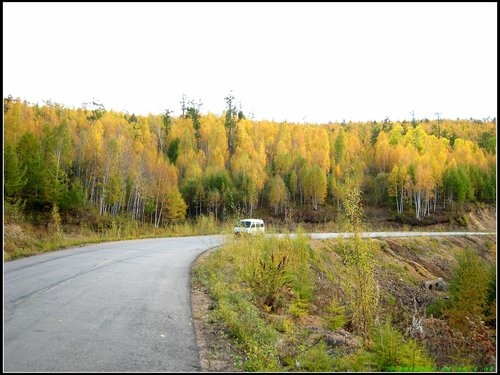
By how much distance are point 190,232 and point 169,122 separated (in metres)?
62.9

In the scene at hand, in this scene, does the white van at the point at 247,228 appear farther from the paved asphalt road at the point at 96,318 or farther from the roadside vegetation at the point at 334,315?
the paved asphalt road at the point at 96,318

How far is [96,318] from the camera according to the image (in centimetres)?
796

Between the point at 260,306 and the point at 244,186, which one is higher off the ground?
the point at 244,186

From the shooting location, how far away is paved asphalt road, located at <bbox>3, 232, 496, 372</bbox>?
5801mm

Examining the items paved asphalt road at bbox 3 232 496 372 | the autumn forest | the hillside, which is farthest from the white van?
the autumn forest

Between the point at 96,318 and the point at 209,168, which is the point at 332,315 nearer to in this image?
the point at 96,318

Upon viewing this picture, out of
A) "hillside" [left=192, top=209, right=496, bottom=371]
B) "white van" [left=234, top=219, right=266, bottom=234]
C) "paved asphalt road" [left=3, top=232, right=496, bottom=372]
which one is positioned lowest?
"hillside" [left=192, top=209, right=496, bottom=371]

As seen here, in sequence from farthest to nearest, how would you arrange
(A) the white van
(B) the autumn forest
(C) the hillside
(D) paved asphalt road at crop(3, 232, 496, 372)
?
(B) the autumn forest
(A) the white van
(C) the hillside
(D) paved asphalt road at crop(3, 232, 496, 372)

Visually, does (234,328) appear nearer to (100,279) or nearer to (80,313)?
(80,313)

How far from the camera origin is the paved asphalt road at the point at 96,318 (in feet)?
19.0

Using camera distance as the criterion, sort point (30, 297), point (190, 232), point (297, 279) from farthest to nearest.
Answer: point (190, 232) < point (297, 279) < point (30, 297)

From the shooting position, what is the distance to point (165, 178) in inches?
2430

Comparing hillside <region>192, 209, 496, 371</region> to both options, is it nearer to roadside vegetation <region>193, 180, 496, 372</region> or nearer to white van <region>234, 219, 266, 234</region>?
roadside vegetation <region>193, 180, 496, 372</region>

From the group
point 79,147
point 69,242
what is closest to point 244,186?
point 79,147
